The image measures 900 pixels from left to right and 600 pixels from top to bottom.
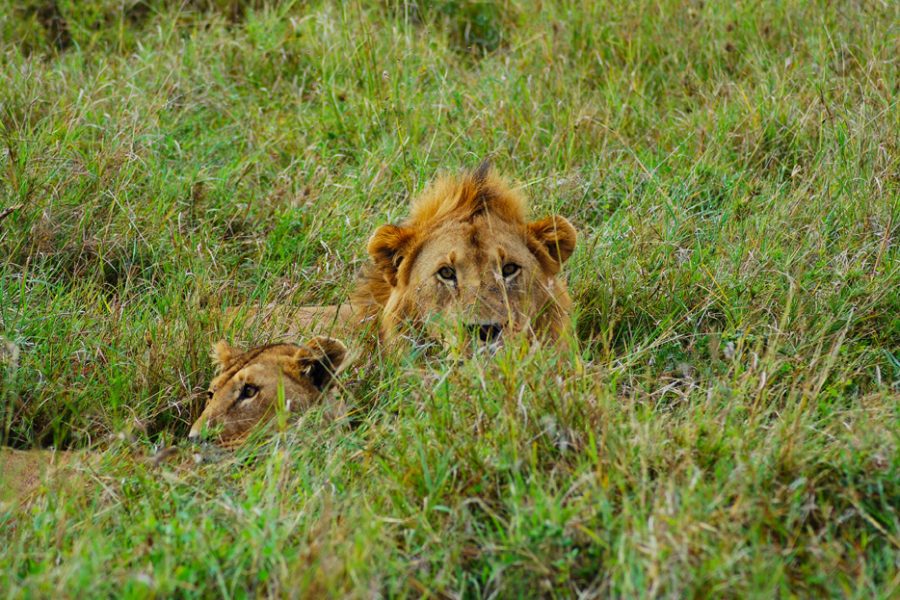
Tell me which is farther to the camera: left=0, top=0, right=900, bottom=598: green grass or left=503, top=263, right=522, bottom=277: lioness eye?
left=503, top=263, right=522, bottom=277: lioness eye

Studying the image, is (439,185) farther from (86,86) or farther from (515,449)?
(86,86)

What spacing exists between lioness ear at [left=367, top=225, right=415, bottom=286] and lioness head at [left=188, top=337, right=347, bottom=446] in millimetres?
586

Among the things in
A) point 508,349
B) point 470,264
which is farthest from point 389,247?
point 508,349

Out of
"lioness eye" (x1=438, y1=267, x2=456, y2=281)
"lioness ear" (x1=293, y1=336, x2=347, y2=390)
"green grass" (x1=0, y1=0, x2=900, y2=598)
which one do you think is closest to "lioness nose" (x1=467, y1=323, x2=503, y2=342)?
"green grass" (x1=0, y1=0, x2=900, y2=598)

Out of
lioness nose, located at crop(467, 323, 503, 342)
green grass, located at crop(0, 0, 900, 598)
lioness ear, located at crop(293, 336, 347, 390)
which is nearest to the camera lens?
green grass, located at crop(0, 0, 900, 598)

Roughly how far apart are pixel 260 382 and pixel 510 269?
1156mm

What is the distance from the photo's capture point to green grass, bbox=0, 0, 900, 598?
3.34 metres

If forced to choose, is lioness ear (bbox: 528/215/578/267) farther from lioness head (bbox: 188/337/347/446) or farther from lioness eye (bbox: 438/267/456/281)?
lioness head (bbox: 188/337/347/446)

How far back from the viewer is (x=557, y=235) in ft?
16.9

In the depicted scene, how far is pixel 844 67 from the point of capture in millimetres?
6918

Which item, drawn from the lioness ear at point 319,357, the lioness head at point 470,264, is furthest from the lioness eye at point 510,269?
the lioness ear at point 319,357

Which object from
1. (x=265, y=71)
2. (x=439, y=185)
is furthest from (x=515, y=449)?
(x=265, y=71)

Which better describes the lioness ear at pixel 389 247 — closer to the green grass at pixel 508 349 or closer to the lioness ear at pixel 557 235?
the green grass at pixel 508 349

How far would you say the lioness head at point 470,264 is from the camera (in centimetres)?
478
